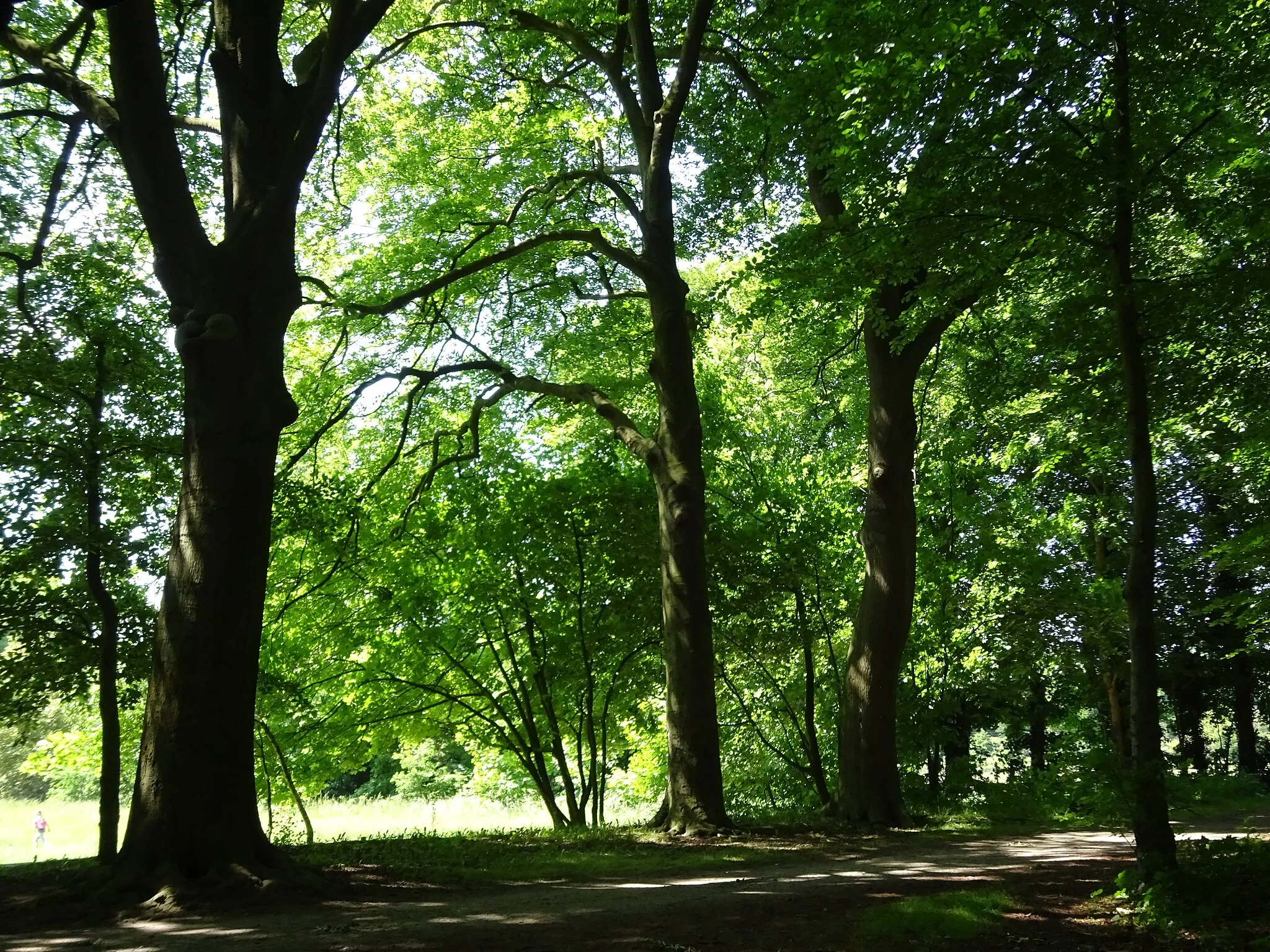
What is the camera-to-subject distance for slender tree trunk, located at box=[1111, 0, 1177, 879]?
18.5 ft

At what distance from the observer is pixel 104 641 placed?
318 inches

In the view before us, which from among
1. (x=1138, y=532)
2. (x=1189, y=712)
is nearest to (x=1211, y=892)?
(x=1138, y=532)

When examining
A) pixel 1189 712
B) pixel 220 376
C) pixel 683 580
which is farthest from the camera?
pixel 1189 712

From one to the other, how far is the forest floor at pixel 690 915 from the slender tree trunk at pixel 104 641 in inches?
59.9

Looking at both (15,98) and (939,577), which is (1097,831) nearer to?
(939,577)

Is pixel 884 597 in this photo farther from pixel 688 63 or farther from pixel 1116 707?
pixel 1116 707

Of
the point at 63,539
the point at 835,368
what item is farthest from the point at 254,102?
the point at 835,368

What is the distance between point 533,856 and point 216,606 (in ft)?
12.3

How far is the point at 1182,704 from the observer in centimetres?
2502

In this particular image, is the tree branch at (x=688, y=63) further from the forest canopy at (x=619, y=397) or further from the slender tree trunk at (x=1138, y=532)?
the slender tree trunk at (x=1138, y=532)

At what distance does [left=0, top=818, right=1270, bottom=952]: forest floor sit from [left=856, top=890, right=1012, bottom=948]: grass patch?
0.04 ft

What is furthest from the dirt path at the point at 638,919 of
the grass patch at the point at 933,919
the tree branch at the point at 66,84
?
the tree branch at the point at 66,84

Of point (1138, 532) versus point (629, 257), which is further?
point (629, 257)

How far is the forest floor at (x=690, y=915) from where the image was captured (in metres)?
4.72
